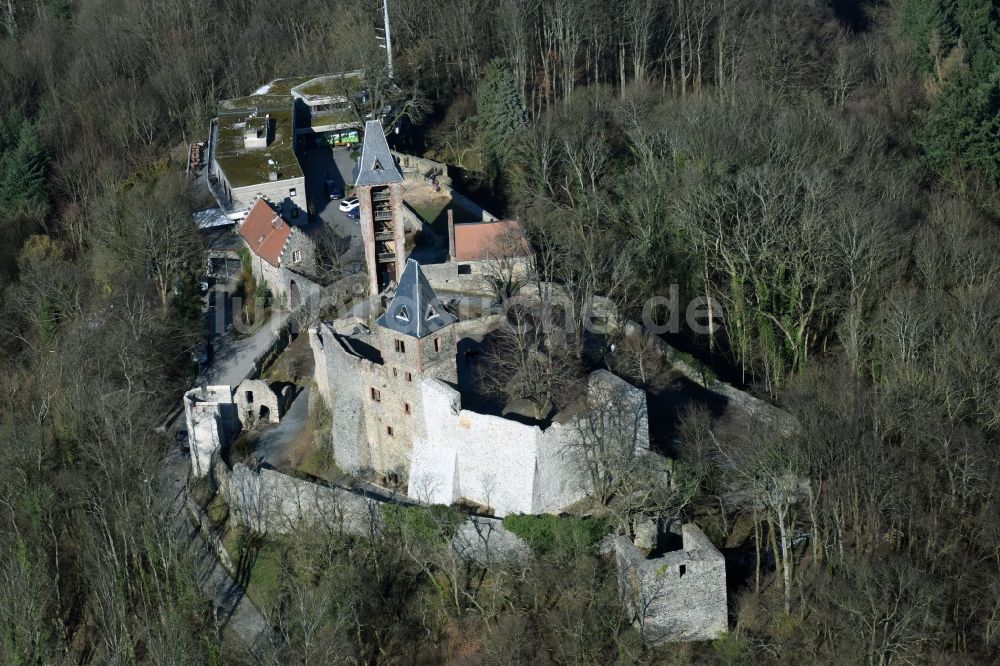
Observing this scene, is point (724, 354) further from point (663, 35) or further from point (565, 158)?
point (663, 35)

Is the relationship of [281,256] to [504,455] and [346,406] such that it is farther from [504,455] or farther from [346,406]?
[504,455]

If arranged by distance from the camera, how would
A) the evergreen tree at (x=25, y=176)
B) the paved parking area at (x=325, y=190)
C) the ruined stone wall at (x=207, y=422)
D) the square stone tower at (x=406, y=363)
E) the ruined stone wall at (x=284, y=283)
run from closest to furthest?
the square stone tower at (x=406, y=363)
the ruined stone wall at (x=207, y=422)
the ruined stone wall at (x=284, y=283)
the paved parking area at (x=325, y=190)
the evergreen tree at (x=25, y=176)

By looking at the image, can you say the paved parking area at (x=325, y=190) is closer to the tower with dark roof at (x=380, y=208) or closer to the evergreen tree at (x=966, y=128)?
the tower with dark roof at (x=380, y=208)

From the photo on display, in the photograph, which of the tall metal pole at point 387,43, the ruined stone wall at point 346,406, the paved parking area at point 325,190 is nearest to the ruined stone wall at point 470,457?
the ruined stone wall at point 346,406

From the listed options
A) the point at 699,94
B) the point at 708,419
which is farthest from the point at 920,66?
the point at 708,419

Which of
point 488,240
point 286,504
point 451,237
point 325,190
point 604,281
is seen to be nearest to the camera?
point 286,504

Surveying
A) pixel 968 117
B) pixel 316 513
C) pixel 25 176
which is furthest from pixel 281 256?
pixel 968 117
